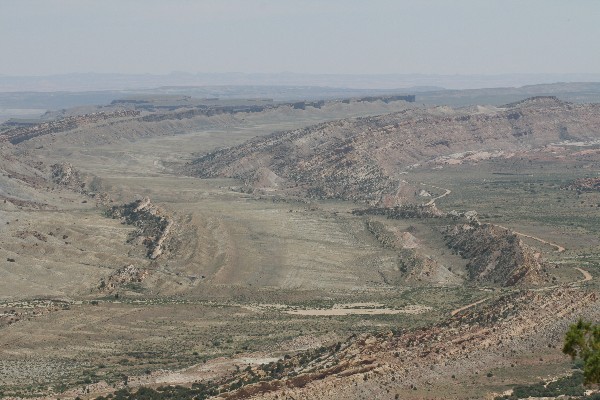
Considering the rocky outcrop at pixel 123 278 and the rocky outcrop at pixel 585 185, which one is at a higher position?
the rocky outcrop at pixel 585 185

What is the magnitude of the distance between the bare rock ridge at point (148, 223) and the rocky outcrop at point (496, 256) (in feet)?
98.0

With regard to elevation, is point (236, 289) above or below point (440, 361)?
below

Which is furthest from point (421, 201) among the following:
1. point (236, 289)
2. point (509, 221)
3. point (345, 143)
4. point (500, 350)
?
point (500, 350)

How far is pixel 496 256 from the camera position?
80812 millimetres

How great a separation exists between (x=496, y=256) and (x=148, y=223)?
3945 centimetres

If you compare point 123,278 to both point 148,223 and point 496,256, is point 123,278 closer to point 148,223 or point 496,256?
point 148,223

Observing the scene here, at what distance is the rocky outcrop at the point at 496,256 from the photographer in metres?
75.4

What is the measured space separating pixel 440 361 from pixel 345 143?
419 ft

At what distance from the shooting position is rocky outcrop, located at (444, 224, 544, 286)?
75.4 metres

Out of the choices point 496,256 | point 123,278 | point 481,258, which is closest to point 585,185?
point 481,258

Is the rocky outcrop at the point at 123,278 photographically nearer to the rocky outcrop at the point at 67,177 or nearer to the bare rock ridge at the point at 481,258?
the bare rock ridge at the point at 481,258

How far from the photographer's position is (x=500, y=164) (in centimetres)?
17025

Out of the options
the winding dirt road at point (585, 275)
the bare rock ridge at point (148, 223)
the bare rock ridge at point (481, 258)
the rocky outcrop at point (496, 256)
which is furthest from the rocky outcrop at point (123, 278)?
the winding dirt road at point (585, 275)

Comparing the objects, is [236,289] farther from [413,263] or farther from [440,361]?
[440,361]
